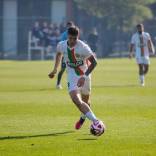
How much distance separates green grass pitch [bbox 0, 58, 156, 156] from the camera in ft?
39.1

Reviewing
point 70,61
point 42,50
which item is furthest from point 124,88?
point 42,50

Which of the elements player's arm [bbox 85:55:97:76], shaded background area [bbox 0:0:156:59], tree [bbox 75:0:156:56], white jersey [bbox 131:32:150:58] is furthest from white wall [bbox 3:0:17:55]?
player's arm [bbox 85:55:97:76]

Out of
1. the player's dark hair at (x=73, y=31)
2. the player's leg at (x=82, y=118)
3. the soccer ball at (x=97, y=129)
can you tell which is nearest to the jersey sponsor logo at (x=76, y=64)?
the player's dark hair at (x=73, y=31)

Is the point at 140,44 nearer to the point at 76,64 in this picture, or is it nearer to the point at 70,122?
the point at 70,122

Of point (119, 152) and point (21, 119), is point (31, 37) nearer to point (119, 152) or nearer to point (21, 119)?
point (21, 119)

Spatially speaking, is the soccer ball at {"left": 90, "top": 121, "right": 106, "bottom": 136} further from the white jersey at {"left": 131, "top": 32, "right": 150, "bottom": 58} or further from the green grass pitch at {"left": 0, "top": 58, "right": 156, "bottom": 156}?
the white jersey at {"left": 131, "top": 32, "right": 150, "bottom": 58}

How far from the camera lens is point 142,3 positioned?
67.7 metres

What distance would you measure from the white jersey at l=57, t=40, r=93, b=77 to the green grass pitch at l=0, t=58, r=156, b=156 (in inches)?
44.0

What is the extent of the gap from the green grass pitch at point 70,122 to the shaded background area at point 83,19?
4012 cm

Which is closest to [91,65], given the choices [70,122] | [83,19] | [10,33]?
[70,122]

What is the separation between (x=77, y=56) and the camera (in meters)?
14.1

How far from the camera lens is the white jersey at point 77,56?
551 inches

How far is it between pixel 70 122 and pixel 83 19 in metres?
53.2

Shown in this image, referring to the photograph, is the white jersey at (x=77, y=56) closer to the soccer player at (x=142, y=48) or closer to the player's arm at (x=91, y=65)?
the player's arm at (x=91, y=65)
